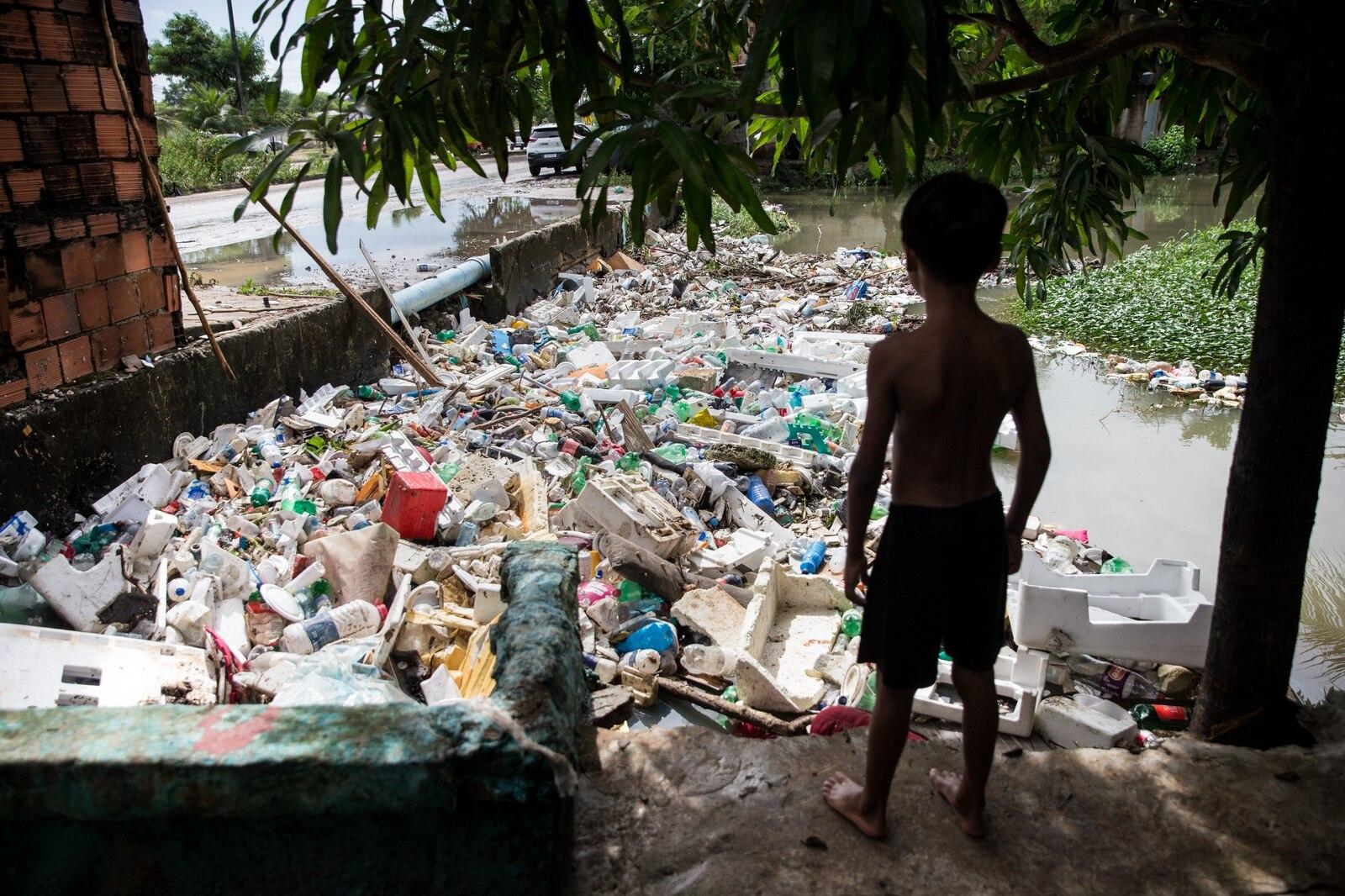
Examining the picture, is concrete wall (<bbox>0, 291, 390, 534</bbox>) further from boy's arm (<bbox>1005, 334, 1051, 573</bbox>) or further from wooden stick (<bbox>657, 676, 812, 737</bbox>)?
boy's arm (<bbox>1005, 334, 1051, 573</bbox>)

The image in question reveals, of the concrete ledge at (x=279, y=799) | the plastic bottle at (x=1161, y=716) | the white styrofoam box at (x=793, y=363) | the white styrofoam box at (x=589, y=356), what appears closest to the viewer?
the concrete ledge at (x=279, y=799)

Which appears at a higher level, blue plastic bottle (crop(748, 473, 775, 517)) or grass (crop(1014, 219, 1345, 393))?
grass (crop(1014, 219, 1345, 393))

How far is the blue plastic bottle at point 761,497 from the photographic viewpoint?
4797mm

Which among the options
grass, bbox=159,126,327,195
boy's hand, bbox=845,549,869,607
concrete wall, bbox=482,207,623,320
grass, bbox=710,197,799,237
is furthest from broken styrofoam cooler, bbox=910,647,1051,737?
grass, bbox=159,126,327,195

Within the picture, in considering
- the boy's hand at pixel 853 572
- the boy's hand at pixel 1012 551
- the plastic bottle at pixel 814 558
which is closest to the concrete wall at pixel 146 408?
the plastic bottle at pixel 814 558

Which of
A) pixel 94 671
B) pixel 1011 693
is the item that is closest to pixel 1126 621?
pixel 1011 693

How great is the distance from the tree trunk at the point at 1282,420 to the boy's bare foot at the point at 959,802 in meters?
0.75

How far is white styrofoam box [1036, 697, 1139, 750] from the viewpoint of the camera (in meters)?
2.75

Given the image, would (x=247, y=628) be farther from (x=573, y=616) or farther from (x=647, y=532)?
(x=573, y=616)

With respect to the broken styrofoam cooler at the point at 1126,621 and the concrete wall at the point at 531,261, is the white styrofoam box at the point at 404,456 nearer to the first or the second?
the broken styrofoam cooler at the point at 1126,621

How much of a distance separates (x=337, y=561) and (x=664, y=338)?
4.61 m

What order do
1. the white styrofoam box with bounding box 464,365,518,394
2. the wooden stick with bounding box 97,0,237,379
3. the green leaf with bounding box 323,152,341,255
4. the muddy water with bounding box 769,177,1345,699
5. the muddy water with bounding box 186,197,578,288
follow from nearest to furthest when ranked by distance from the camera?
the green leaf with bounding box 323,152,341,255 → the wooden stick with bounding box 97,0,237,379 → the muddy water with bounding box 769,177,1345,699 → the white styrofoam box with bounding box 464,365,518,394 → the muddy water with bounding box 186,197,578,288

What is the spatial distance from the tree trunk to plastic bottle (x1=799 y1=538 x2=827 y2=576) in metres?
2.05

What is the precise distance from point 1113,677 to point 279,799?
9.43 feet
